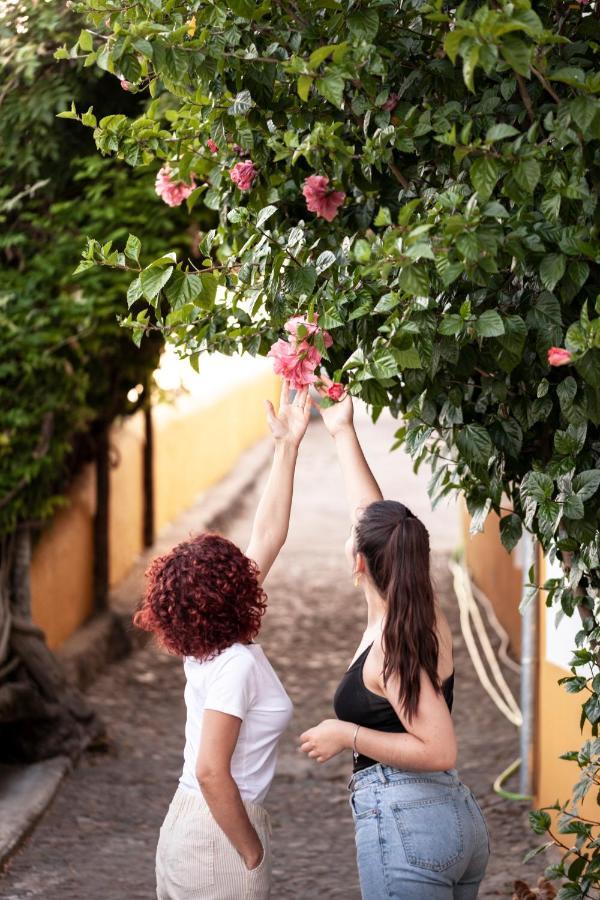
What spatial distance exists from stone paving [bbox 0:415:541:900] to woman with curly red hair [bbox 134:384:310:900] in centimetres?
113

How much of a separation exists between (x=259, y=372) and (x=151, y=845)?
17.0 metres

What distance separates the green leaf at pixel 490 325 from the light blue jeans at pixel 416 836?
967mm

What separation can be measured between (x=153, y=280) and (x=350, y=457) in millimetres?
743

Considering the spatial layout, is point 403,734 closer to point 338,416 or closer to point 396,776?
point 396,776

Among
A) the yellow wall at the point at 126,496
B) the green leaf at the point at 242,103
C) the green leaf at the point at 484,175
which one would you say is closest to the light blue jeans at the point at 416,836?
the green leaf at the point at 484,175

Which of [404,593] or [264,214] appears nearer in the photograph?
[404,593]

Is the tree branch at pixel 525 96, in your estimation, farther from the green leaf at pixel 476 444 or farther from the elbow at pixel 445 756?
the elbow at pixel 445 756

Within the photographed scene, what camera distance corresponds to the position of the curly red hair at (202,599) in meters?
2.70

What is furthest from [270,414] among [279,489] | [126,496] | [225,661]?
[126,496]

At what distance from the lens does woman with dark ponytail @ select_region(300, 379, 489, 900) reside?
8.37ft

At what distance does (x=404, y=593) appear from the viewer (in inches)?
101

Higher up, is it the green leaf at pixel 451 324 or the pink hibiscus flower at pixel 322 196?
the pink hibiscus flower at pixel 322 196

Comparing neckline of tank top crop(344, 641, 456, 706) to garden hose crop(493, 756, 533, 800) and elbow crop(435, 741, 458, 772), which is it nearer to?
elbow crop(435, 741, 458, 772)

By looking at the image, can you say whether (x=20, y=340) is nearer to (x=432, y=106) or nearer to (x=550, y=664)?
(x=550, y=664)
